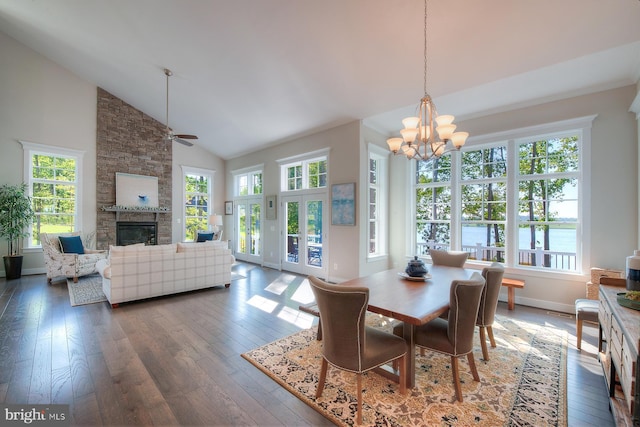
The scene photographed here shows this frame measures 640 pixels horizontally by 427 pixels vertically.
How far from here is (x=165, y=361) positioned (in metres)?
2.48

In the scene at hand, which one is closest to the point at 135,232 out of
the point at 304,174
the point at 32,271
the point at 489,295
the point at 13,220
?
the point at 32,271

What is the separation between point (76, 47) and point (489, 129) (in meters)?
7.92

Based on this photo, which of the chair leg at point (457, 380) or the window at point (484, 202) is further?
the window at point (484, 202)

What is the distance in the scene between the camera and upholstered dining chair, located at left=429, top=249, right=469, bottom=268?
3.68m

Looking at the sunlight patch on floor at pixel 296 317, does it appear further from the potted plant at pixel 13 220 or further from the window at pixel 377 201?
the potted plant at pixel 13 220

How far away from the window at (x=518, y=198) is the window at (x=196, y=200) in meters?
6.61

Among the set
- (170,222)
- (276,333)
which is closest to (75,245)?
(170,222)

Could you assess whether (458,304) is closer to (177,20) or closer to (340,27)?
(340,27)

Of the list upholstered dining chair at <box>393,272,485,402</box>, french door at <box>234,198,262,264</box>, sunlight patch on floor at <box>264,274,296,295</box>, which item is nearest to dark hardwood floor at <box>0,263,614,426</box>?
sunlight patch on floor at <box>264,274,296,295</box>

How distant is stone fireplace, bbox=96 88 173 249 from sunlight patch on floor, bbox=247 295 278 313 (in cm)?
470

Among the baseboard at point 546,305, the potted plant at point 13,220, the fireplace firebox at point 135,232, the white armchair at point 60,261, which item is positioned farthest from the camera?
the fireplace firebox at point 135,232

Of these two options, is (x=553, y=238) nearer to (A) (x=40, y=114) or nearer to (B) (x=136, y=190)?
(B) (x=136, y=190)

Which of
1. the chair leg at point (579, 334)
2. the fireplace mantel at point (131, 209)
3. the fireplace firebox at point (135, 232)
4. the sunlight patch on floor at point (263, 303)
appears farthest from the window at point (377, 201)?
the fireplace firebox at point (135, 232)

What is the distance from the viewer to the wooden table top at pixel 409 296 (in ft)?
6.18
